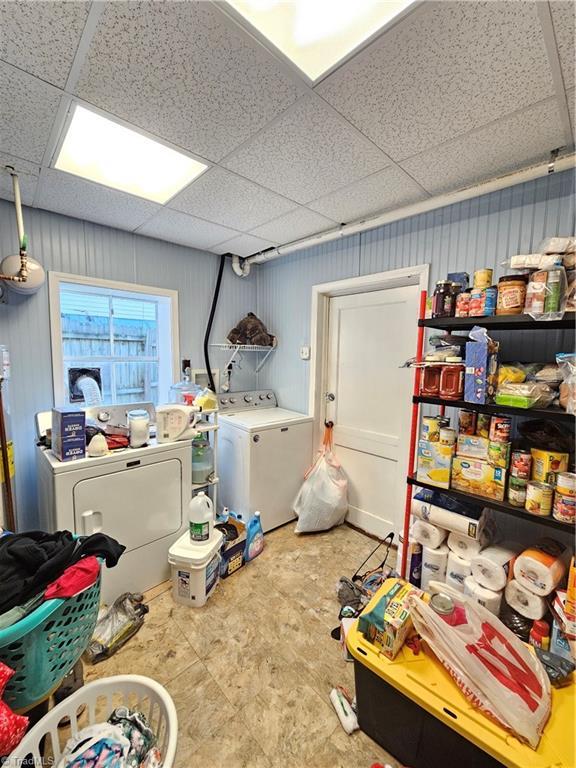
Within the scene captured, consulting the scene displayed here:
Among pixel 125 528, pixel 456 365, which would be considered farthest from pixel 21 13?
pixel 125 528

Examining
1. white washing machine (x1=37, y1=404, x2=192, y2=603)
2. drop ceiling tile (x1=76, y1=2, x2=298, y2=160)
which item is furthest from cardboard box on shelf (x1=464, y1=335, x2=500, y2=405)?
white washing machine (x1=37, y1=404, x2=192, y2=603)

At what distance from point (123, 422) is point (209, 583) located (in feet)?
4.02

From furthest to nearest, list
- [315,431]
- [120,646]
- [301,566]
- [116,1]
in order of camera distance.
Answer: [315,431]
[301,566]
[120,646]
[116,1]

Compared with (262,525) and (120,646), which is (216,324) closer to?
(262,525)

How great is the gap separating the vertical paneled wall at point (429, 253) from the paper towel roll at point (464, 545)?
3.30 ft

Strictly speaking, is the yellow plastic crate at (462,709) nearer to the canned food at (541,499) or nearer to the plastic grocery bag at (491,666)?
the plastic grocery bag at (491,666)

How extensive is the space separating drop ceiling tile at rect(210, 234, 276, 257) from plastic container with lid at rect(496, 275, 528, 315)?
5.93ft

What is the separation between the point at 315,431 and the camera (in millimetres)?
2869

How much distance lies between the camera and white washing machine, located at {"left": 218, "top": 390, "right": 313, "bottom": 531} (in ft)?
8.04

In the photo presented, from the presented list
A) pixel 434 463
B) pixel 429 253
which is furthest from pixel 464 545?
pixel 429 253

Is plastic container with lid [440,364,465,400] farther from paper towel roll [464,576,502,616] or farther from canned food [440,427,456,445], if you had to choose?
paper towel roll [464,576,502,616]

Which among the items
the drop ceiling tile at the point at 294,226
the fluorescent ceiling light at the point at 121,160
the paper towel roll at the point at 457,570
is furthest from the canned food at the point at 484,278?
the fluorescent ceiling light at the point at 121,160

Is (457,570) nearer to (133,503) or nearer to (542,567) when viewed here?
(542,567)

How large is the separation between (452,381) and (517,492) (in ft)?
1.86
